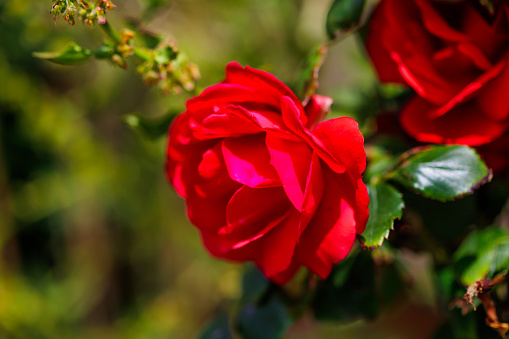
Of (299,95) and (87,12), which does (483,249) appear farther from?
(87,12)

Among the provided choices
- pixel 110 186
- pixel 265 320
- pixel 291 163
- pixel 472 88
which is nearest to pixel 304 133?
pixel 291 163

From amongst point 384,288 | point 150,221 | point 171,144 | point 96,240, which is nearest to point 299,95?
point 171,144

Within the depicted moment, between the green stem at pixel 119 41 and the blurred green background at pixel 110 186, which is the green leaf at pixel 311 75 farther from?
the blurred green background at pixel 110 186

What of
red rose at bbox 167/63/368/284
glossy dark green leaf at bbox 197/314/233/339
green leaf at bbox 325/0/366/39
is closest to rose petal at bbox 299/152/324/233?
red rose at bbox 167/63/368/284

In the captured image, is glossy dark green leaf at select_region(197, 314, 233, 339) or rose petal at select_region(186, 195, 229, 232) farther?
glossy dark green leaf at select_region(197, 314, 233, 339)

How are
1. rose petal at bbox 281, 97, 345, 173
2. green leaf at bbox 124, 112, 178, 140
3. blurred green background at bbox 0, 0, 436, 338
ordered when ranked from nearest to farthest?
rose petal at bbox 281, 97, 345, 173 < green leaf at bbox 124, 112, 178, 140 < blurred green background at bbox 0, 0, 436, 338

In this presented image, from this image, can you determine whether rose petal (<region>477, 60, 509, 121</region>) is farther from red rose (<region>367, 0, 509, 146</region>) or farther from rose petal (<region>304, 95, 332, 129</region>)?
rose petal (<region>304, 95, 332, 129</region>)

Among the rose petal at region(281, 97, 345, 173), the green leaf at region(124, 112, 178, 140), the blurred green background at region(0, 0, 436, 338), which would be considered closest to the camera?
the rose petal at region(281, 97, 345, 173)
